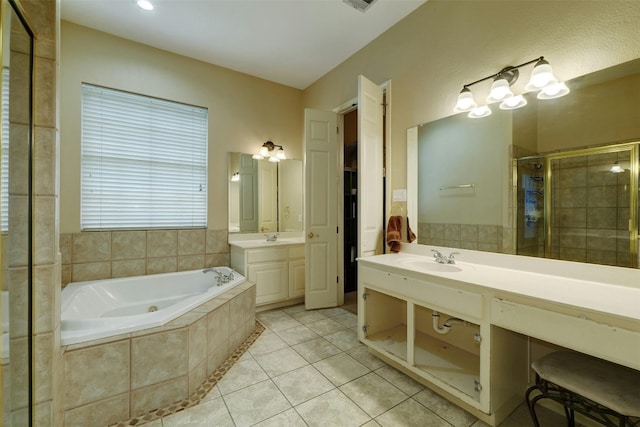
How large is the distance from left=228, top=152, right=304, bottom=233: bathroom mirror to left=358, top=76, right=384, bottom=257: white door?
154 centimetres

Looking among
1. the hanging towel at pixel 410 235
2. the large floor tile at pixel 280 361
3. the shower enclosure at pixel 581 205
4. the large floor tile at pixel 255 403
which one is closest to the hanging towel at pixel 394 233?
the hanging towel at pixel 410 235

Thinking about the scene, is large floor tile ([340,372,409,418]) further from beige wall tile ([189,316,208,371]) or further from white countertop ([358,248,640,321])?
beige wall tile ([189,316,208,371])

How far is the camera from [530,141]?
1.65 m

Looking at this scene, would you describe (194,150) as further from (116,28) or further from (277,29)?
(277,29)

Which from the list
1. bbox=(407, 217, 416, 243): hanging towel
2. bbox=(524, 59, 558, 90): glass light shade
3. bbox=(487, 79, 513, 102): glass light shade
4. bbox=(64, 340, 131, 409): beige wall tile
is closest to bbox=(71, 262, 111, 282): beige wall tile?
bbox=(64, 340, 131, 409): beige wall tile

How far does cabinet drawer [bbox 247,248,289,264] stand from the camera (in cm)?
295

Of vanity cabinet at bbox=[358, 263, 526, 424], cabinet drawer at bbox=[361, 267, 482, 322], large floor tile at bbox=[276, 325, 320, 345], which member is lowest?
large floor tile at bbox=[276, 325, 320, 345]

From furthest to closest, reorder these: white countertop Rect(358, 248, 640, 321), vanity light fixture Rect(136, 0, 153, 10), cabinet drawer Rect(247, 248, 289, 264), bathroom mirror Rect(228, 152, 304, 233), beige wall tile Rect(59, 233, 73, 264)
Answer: bathroom mirror Rect(228, 152, 304, 233) → cabinet drawer Rect(247, 248, 289, 264) → beige wall tile Rect(59, 233, 73, 264) → vanity light fixture Rect(136, 0, 153, 10) → white countertop Rect(358, 248, 640, 321)

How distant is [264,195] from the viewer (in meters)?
3.56

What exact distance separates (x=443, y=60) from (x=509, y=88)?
0.63m

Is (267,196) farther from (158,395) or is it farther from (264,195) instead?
(158,395)

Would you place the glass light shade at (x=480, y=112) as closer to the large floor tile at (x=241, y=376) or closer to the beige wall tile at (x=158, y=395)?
the large floor tile at (x=241, y=376)

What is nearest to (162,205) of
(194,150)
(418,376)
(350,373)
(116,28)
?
(194,150)

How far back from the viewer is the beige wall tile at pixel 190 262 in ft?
9.86
